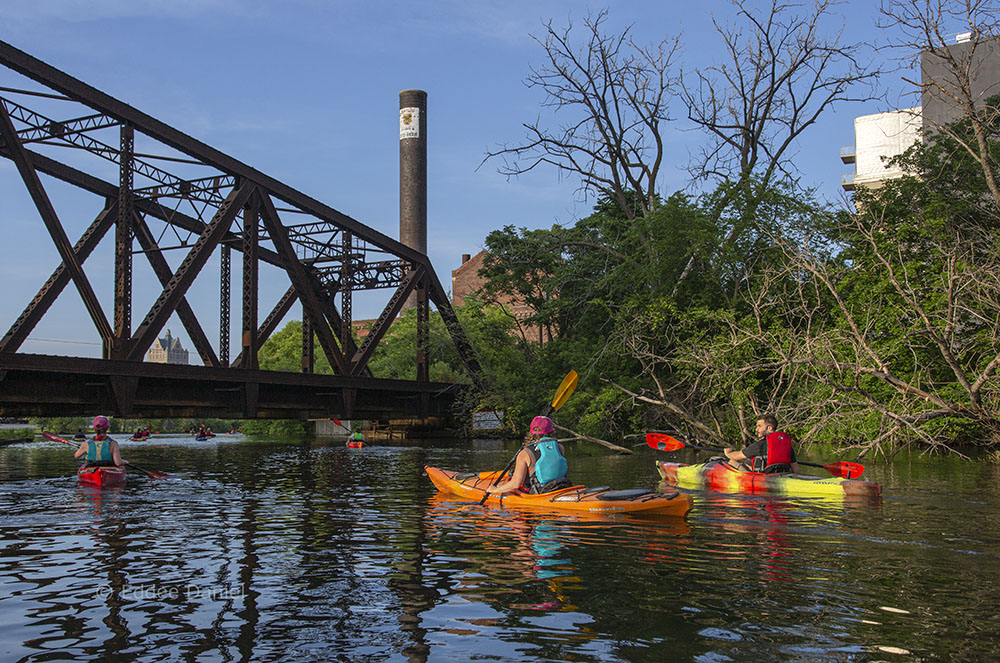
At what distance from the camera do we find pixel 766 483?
14719 millimetres

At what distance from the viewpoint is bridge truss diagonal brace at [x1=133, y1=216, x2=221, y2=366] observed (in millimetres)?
28062

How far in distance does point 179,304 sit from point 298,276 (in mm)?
4308

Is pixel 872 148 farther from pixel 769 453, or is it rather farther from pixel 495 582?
pixel 495 582

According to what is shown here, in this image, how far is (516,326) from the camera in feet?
144

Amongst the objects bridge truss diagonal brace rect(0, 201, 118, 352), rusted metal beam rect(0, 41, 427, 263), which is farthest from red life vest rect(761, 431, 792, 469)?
rusted metal beam rect(0, 41, 427, 263)

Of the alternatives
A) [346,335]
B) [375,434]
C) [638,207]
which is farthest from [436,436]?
[638,207]

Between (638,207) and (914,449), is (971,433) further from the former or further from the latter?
(638,207)

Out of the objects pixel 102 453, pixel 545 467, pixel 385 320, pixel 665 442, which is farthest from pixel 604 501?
pixel 385 320

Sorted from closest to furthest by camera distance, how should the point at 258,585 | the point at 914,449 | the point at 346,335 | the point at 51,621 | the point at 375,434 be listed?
the point at 51,621, the point at 258,585, the point at 914,449, the point at 346,335, the point at 375,434

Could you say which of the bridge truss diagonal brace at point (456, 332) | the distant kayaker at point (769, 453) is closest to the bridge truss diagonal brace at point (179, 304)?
the bridge truss diagonal brace at point (456, 332)

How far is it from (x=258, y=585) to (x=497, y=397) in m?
32.7

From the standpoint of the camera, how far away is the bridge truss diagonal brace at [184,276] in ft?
74.6

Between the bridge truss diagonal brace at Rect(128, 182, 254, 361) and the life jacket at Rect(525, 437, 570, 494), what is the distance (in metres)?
13.6

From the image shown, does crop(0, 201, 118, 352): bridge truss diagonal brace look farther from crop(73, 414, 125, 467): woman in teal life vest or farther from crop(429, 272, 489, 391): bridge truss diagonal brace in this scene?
crop(429, 272, 489, 391): bridge truss diagonal brace
